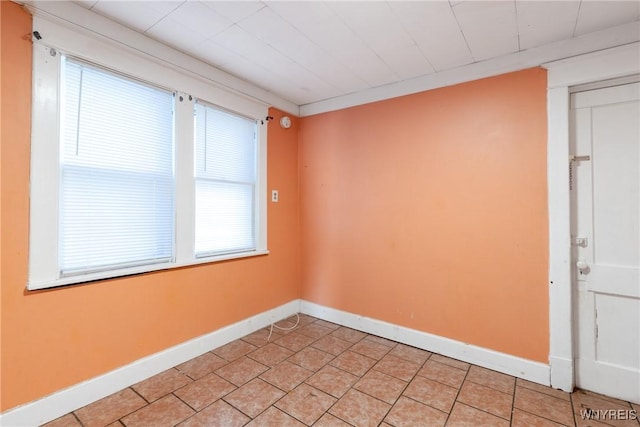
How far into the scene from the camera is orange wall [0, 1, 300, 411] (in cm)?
168

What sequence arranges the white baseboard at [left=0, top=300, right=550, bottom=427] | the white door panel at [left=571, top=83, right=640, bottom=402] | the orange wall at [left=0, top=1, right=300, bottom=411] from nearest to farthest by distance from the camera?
1. the orange wall at [left=0, top=1, right=300, bottom=411]
2. the white baseboard at [left=0, top=300, right=550, bottom=427]
3. the white door panel at [left=571, top=83, right=640, bottom=402]

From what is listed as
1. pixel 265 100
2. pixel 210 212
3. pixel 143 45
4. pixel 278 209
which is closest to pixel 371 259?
pixel 278 209

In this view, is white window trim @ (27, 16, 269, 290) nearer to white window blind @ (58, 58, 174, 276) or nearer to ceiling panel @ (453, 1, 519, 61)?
white window blind @ (58, 58, 174, 276)

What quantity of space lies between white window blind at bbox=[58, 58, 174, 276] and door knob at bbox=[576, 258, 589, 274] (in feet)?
10.8

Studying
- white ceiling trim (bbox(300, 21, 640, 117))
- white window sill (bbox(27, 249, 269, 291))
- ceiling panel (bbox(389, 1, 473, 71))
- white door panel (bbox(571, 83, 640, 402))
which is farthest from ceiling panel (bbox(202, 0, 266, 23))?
white door panel (bbox(571, 83, 640, 402))

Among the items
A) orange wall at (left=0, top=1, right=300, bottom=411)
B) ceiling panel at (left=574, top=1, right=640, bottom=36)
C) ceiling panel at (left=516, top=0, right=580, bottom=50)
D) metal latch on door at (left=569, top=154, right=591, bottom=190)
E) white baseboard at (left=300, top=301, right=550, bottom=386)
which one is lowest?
white baseboard at (left=300, top=301, right=550, bottom=386)

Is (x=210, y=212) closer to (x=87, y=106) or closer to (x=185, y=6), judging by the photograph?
(x=87, y=106)

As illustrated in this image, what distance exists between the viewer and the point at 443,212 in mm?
2719

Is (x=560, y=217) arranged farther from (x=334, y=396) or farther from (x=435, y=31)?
(x=334, y=396)

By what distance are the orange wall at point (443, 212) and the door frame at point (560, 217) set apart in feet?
0.18

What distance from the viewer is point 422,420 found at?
6.09ft

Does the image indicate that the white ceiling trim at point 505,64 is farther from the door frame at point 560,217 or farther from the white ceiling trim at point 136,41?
the white ceiling trim at point 136,41

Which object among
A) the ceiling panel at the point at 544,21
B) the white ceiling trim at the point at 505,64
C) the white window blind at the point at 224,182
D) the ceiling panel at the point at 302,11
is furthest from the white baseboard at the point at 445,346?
the ceiling panel at the point at 302,11

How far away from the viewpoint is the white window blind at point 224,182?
8.91 ft
